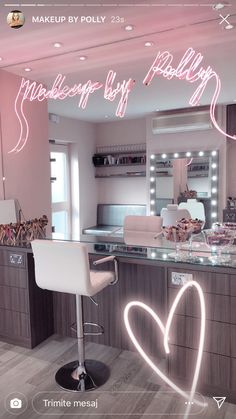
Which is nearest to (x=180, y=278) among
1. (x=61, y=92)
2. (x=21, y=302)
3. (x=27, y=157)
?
(x=21, y=302)

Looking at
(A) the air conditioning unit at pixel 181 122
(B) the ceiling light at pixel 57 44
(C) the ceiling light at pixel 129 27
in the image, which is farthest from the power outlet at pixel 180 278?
(A) the air conditioning unit at pixel 181 122

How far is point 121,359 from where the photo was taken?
2596mm

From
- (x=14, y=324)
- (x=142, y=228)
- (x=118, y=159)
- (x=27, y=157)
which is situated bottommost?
(x=14, y=324)

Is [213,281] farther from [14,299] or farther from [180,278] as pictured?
[14,299]

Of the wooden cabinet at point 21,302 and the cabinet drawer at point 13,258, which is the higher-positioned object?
the cabinet drawer at point 13,258

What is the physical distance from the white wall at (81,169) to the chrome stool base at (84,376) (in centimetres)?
439

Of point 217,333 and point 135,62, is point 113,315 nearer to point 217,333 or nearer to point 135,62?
point 217,333

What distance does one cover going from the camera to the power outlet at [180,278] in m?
2.08

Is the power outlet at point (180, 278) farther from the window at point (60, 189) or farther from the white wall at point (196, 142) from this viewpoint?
the window at point (60, 189)

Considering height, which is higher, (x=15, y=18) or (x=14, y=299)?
(x=15, y=18)

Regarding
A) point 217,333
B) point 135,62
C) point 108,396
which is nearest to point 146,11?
point 135,62

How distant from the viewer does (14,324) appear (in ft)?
9.30

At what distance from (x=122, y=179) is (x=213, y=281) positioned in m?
5.26

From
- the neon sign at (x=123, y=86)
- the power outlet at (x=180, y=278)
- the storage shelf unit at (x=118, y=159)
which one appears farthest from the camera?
the storage shelf unit at (x=118, y=159)
